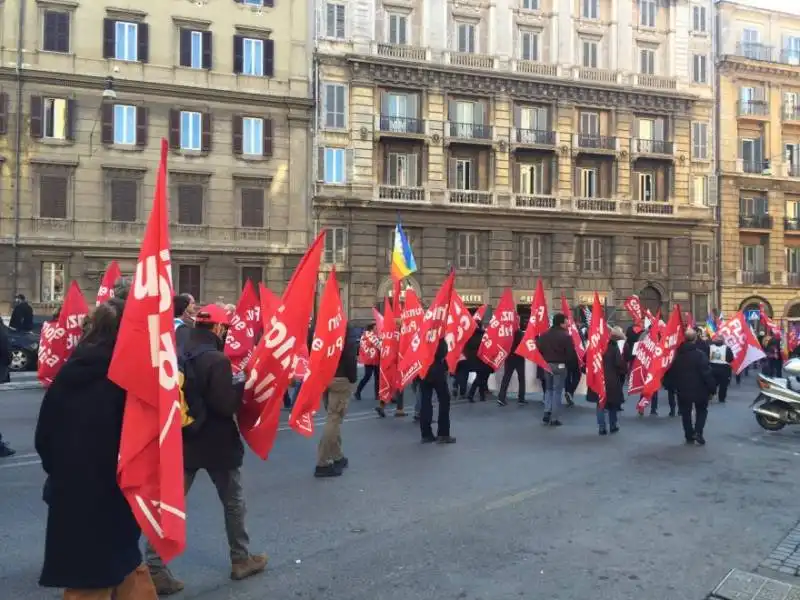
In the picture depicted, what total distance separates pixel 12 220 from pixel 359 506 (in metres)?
25.2

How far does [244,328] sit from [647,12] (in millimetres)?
31193

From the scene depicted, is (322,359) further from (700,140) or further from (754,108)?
(754,108)

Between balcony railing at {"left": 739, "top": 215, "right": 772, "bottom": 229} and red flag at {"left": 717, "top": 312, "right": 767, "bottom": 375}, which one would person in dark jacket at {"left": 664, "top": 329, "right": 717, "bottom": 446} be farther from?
balcony railing at {"left": 739, "top": 215, "right": 772, "bottom": 229}

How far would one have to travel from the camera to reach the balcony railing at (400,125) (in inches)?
1238

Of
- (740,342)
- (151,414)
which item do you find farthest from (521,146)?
(151,414)

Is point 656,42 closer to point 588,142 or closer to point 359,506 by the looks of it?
point 588,142

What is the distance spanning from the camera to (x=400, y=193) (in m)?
31.5

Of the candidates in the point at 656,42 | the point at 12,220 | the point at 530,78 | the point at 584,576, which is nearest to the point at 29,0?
the point at 12,220

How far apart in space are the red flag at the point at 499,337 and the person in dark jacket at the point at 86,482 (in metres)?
11.3

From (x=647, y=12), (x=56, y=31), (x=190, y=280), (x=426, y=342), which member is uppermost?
(x=647, y=12)

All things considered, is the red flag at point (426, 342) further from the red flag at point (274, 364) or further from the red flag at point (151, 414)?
the red flag at point (151, 414)

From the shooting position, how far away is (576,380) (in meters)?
14.7

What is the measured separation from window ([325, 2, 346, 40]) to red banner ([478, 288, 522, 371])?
20.5 m

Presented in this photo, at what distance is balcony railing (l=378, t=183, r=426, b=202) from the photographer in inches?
1234
